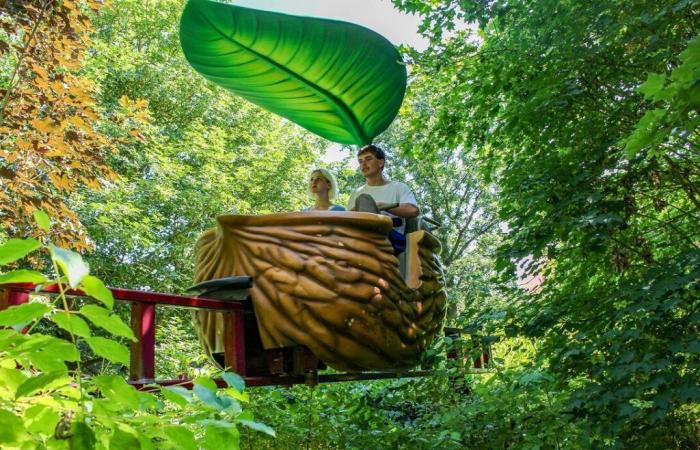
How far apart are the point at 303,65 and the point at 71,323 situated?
2.47 m

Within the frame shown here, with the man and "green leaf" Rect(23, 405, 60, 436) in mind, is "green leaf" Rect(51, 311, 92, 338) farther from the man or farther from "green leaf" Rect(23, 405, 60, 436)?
the man

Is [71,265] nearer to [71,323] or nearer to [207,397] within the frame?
[71,323]

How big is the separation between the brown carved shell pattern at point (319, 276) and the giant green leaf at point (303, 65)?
0.97 m

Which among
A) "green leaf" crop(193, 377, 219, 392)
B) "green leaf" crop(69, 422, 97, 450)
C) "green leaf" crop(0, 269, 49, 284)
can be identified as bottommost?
"green leaf" crop(69, 422, 97, 450)

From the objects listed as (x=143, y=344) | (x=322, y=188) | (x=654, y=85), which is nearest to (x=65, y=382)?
(x=654, y=85)

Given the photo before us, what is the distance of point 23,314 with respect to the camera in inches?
20.1

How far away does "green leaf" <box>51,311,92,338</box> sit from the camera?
1.68ft

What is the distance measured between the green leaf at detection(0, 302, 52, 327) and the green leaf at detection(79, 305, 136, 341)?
3 centimetres

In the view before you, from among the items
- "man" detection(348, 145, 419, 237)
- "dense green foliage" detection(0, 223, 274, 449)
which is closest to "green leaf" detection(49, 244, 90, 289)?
"dense green foliage" detection(0, 223, 274, 449)

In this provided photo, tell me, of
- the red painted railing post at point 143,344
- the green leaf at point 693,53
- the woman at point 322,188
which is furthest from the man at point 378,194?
the green leaf at point 693,53

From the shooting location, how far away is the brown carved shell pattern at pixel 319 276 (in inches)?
84.1

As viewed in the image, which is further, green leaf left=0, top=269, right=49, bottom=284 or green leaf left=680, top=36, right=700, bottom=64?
green leaf left=680, top=36, right=700, bottom=64

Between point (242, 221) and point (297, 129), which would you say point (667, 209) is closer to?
point (242, 221)

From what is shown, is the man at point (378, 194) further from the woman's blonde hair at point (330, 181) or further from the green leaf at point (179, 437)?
the green leaf at point (179, 437)
